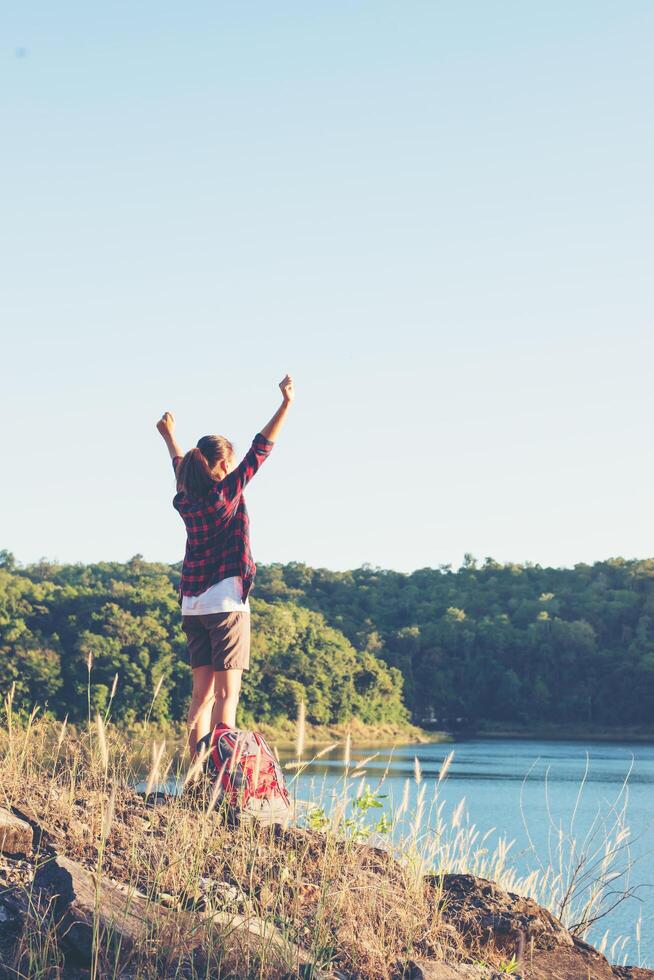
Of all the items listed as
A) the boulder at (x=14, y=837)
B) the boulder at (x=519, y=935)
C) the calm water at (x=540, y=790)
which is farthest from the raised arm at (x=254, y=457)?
the boulder at (x=519, y=935)

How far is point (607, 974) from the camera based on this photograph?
15.3ft

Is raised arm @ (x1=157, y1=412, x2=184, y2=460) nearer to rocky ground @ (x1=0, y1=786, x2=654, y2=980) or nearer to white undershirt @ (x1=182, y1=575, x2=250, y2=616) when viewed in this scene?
white undershirt @ (x1=182, y1=575, x2=250, y2=616)

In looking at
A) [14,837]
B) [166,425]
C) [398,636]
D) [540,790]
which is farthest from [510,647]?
[14,837]

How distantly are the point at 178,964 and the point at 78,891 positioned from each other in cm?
42

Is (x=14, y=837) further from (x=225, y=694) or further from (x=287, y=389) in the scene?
(x=287, y=389)

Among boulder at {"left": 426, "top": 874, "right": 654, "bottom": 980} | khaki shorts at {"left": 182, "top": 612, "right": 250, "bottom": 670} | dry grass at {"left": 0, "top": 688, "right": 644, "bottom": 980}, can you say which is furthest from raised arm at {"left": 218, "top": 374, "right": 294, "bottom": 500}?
boulder at {"left": 426, "top": 874, "right": 654, "bottom": 980}

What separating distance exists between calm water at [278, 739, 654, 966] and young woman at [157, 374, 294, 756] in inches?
27.6

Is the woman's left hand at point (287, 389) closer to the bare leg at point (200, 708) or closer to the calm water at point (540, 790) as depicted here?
the bare leg at point (200, 708)

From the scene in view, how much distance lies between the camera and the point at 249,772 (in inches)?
190

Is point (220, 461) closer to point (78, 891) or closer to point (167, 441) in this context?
point (167, 441)

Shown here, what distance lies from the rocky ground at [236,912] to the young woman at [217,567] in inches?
26.9

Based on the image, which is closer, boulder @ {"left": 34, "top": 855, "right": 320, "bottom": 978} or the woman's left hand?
boulder @ {"left": 34, "top": 855, "right": 320, "bottom": 978}

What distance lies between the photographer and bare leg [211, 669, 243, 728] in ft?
17.3

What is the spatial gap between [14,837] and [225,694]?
4.69ft
